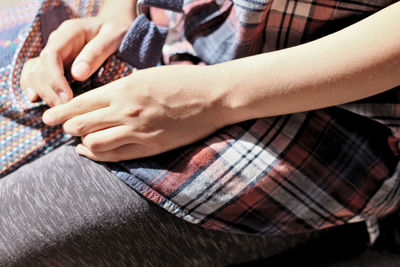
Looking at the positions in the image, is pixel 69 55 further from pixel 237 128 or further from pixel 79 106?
pixel 237 128

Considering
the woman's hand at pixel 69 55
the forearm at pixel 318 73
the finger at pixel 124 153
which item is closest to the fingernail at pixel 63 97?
the woman's hand at pixel 69 55

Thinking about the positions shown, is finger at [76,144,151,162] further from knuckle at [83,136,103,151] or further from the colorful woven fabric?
the colorful woven fabric

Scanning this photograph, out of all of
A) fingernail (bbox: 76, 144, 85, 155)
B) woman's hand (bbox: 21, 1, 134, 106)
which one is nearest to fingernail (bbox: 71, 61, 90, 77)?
woman's hand (bbox: 21, 1, 134, 106)

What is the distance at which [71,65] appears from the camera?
0.63 meters

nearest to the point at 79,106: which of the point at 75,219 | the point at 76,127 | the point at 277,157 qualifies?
the point at 76,127

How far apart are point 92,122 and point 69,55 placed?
0.16m

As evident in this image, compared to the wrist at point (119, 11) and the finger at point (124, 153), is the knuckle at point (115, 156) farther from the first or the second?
the wrist at point (119, 11)

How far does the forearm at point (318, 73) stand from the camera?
0.45m

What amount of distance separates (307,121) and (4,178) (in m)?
0.46

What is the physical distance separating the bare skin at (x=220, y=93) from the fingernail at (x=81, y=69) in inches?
2.2

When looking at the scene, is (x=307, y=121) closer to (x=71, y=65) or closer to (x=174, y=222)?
(x=174, y=222)

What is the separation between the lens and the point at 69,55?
63 cm

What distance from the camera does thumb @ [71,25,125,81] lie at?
60 cm

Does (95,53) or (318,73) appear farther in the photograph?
(95,53)
